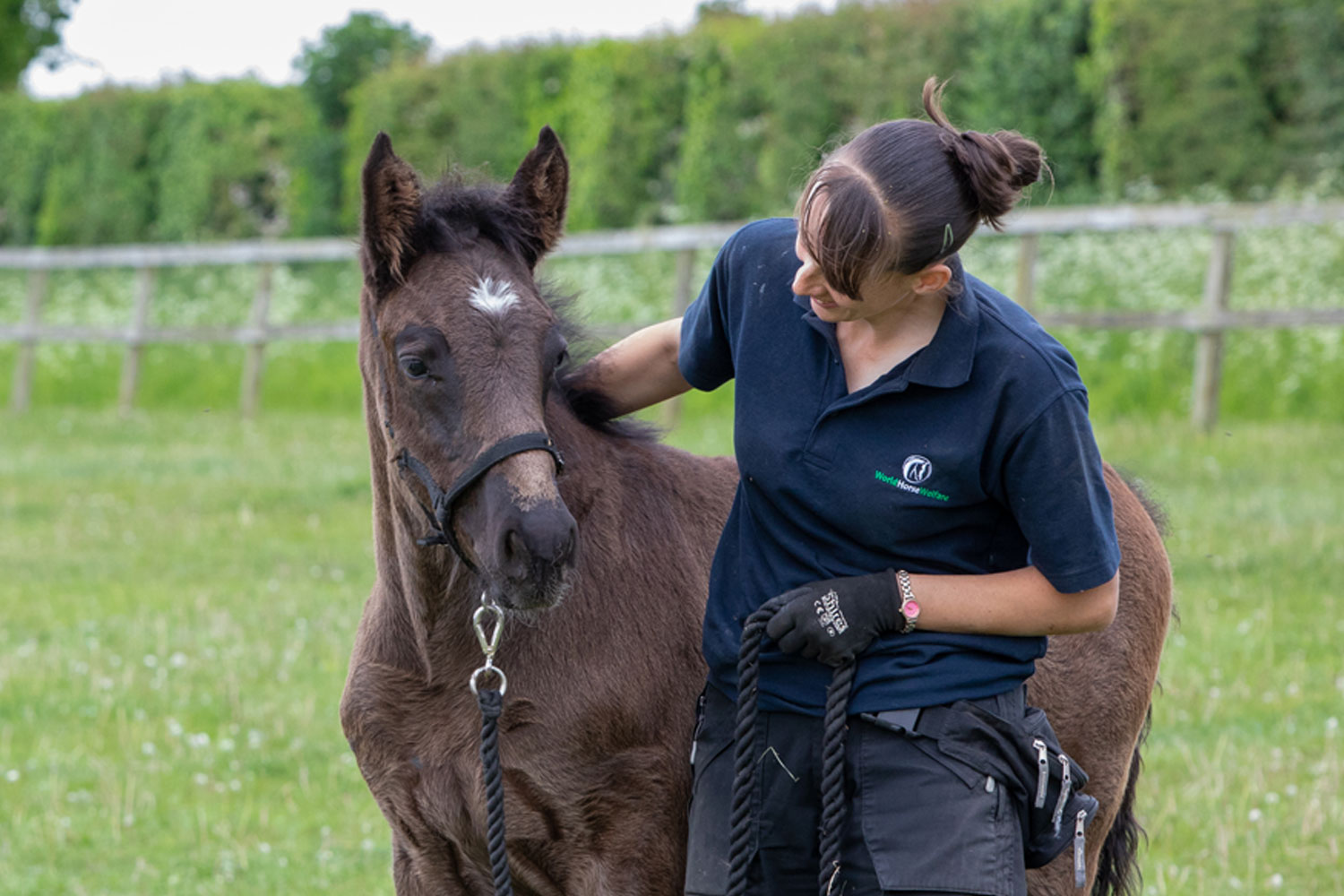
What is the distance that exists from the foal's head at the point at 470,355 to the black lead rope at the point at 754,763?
388 mm

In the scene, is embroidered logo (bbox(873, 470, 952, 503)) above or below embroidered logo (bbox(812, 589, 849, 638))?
above

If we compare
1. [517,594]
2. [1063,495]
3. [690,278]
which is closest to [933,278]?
[1063,495]

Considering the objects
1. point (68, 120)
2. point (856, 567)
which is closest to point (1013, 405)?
point (856, 567)

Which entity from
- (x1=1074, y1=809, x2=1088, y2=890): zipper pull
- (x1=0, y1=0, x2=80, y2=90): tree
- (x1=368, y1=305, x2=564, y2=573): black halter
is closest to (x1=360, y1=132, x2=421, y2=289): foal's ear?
(x1=368, y1=305, x2=564, y2=573): black halter

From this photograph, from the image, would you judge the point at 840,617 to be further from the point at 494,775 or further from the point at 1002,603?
the point at 494,775

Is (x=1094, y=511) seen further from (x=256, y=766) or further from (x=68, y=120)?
(x=68, y=120)

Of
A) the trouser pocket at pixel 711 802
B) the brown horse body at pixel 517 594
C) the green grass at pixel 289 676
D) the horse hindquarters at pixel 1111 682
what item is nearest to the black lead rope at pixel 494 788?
the brown horse body at pixel 517 594

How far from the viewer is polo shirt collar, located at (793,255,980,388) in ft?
8.61

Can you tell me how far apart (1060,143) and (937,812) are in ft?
43.3

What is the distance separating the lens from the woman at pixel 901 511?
257 centimetres

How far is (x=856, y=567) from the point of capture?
2.78 meters

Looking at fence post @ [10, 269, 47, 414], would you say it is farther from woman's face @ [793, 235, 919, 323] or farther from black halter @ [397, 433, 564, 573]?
woman's face @ [793, 235, 919, 323]

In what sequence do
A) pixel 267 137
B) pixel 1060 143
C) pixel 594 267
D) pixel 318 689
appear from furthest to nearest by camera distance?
pixel 267 137 < pixel 594 267 < pixel 1060 143 < pixel 318 689

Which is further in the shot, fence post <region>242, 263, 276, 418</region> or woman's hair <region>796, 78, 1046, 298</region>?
fence post <region>242, 263, 276, 418</region>
